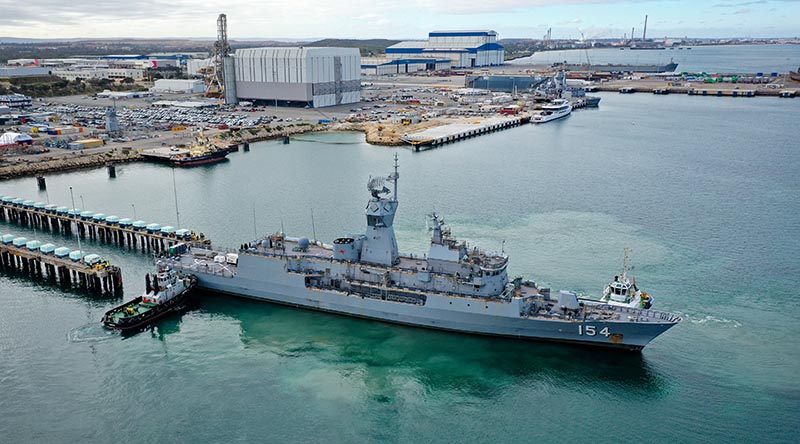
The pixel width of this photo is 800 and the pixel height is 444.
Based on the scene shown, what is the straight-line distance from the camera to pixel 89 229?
4784cm

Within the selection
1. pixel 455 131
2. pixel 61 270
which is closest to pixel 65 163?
pixel 61 270

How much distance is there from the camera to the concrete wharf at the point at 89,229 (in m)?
44.0

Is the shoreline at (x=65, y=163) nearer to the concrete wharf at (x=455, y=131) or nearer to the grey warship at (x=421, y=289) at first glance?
the concrete wharf at (x=455, y=131)

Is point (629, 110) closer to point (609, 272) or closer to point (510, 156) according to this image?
point (510, 156)

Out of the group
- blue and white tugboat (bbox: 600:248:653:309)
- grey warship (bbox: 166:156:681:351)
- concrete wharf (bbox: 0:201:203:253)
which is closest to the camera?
grey warship (bbox: 166:156:681:351)

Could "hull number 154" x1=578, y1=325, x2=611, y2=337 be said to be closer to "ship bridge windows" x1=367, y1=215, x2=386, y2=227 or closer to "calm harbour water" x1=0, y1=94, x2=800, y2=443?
"calm harbour water" x1=0, y1=94, x2=800, y2=443

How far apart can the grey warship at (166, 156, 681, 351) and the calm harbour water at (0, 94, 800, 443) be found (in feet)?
2.90

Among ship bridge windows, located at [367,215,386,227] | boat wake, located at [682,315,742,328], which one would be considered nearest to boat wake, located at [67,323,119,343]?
ship bridge windows, located at [367,215,386,227]

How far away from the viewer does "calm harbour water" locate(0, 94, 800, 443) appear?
24344 mm

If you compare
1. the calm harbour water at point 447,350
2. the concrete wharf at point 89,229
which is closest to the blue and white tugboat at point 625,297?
the calm harbour water at point 447,350

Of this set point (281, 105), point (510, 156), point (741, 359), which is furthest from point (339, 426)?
point (281, 105)

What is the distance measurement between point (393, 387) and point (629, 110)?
116 metres

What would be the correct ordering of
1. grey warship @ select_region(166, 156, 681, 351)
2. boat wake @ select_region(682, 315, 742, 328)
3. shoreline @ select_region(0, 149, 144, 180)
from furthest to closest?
shoreline @ select_region(0, 149, 144, 180) < boat wake @ select_region(682, 315, 742, 328) < grey warship @ select_region(166, 156, 681, 351)

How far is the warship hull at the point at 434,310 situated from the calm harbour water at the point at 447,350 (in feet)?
2.09
